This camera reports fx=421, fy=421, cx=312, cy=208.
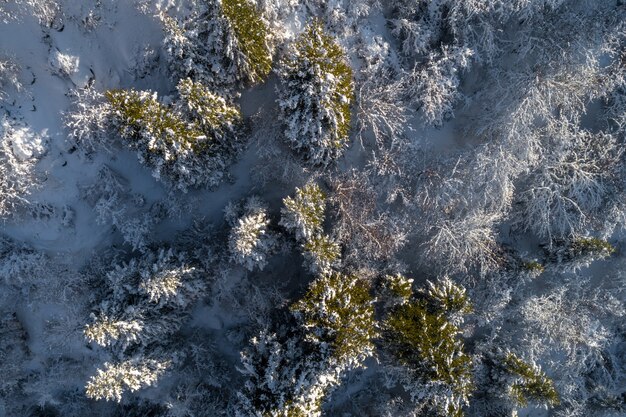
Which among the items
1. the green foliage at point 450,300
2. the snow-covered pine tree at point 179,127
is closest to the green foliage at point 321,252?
the green foliage at point 450,300

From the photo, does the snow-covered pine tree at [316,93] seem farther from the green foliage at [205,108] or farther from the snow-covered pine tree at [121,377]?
the snow-covered pine tree at [121,377]

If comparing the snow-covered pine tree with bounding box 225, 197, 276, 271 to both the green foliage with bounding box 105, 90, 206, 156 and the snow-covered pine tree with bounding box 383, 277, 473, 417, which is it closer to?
the green foliage with bounding box 105, 90, 206, 156

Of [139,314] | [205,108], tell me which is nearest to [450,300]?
[205,108]

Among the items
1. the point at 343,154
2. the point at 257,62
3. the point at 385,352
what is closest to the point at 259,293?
the point at 385,352

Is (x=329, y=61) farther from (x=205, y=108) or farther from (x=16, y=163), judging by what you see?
(x=16, y=163)

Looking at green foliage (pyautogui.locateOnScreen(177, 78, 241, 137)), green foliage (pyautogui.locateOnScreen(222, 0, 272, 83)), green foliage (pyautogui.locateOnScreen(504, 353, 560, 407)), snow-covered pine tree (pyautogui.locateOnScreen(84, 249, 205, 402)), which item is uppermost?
green foliage (pyautogui.locateOnScreen(222, 0, 272, 83))

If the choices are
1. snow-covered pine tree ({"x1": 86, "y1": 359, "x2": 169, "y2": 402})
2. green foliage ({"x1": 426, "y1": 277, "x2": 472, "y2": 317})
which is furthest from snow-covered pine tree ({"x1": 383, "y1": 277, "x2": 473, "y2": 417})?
snow-covered pine tree ({"x1": 86, "y1": 359, "x2": 169, "y2": 402})
